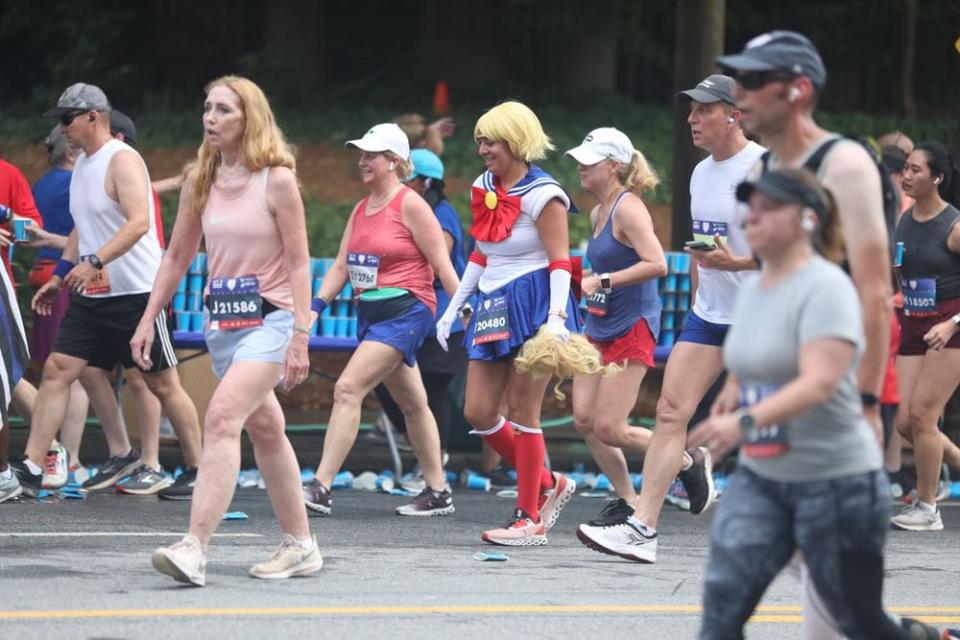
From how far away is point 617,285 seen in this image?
8.96 metres

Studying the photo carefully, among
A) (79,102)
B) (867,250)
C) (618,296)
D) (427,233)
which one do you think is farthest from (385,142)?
(867,250)

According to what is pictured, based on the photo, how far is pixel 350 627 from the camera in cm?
644

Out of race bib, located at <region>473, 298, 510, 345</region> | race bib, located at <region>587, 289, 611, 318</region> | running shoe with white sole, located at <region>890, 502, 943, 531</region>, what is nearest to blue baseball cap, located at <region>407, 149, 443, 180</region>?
race bib, located at <region>587, 289, 611, 318</region>

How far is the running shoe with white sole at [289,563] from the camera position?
7375 mm

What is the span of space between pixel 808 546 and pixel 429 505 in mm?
5439

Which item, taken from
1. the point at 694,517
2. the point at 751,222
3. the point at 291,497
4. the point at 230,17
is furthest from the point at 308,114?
the point at 751,222

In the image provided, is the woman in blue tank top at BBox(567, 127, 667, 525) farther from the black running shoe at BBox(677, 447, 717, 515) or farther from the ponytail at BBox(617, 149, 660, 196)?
the black running shoe at BBox(677, 447, 717, 515)

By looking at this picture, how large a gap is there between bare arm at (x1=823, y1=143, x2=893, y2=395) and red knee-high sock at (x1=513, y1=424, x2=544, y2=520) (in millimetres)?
3873

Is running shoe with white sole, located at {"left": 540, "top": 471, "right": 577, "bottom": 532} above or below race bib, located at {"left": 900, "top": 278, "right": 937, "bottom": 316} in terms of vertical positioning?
below

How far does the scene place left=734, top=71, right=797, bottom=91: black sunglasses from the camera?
510cm

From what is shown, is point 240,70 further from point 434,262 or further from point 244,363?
point 244,363

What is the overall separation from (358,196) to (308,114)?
4580mm

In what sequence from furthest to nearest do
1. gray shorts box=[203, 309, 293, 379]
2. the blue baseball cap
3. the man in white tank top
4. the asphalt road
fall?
the blue baseball cap
the man in white tank top
gray shorts box=[203, 309, 293, 379]
the asphalt road

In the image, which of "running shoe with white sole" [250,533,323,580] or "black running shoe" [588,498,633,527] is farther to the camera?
"black running shoe" [588,498,633,527]
